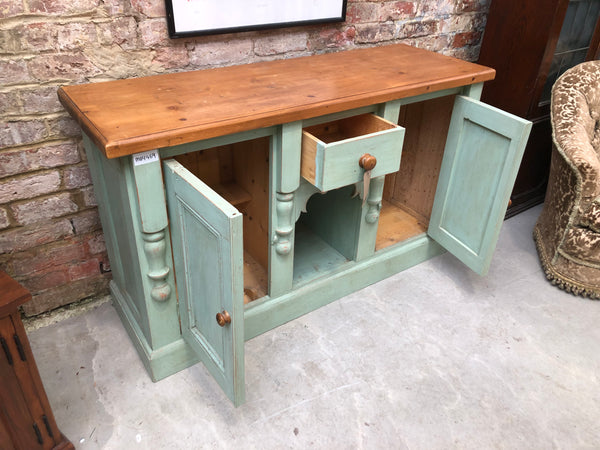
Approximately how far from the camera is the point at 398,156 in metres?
1.49

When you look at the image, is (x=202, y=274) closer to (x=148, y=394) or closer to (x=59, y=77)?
(x=148, y=394)

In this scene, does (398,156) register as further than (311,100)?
Yes

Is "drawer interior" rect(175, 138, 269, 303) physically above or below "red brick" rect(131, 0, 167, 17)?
below

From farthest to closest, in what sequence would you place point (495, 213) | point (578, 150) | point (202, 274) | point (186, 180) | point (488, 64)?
point (488, 64) < point (578, 150) < point (495, 213) < point (202, 274) < point (186, 180)

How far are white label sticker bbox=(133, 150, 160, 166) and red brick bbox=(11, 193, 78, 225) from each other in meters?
0.57

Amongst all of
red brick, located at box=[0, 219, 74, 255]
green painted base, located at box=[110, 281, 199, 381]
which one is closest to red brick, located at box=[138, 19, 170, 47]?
red brick, located at box=[0, 219, 74, 255]

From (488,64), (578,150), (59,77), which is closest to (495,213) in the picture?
(578,150)

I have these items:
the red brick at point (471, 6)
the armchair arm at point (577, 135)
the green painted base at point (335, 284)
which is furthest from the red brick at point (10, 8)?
the armchair arm at point (577, 135)

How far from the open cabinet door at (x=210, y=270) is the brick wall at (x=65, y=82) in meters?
0.49

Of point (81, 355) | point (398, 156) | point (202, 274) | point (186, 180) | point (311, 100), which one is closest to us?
point (186, 180)

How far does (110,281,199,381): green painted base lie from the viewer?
4.90ft

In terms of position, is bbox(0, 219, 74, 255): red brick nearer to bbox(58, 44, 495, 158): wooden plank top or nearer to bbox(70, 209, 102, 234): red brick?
bbox(70, 209, 102, 234): red brick

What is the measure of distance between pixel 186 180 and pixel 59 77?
0.61m

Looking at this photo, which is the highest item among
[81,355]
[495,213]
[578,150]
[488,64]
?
[488,64]
